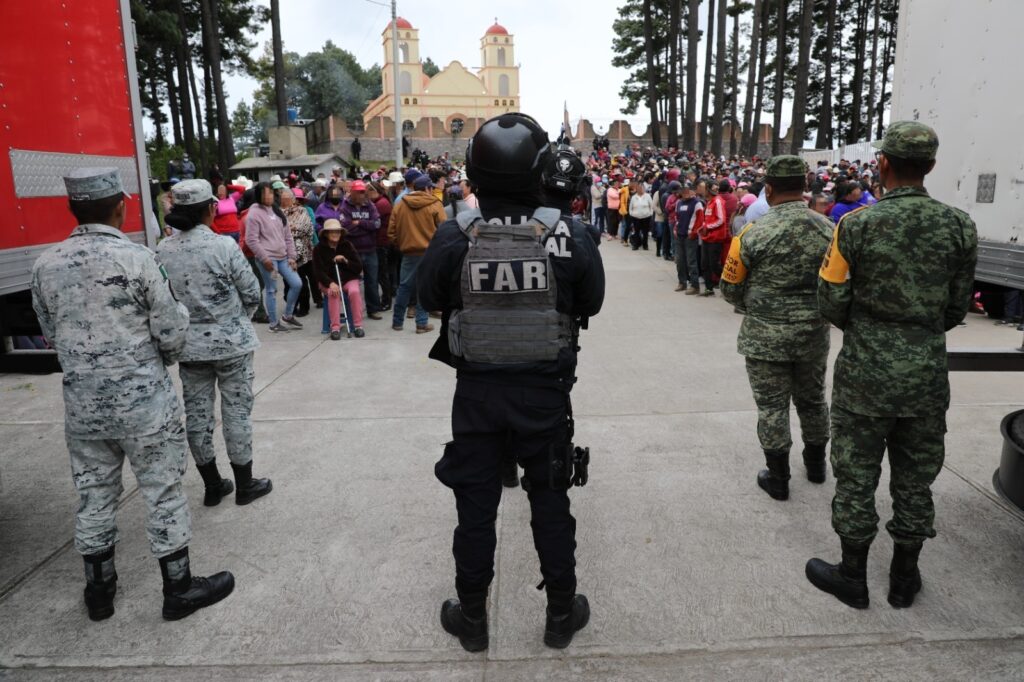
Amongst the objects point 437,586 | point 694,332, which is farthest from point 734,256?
point 694,332

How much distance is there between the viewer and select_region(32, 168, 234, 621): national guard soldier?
284cm

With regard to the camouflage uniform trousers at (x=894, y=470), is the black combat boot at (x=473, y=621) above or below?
below

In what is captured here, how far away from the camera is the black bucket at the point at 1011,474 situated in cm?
315

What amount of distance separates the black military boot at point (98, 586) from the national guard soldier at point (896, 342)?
3114 mm

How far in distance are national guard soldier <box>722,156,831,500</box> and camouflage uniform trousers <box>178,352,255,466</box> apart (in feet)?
9.16

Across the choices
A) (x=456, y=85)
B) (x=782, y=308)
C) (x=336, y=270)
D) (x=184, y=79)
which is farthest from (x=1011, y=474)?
(x=456, y=85)

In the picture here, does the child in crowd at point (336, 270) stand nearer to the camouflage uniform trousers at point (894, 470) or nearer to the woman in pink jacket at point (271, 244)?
the woman in pink jacket at point (271, 244)

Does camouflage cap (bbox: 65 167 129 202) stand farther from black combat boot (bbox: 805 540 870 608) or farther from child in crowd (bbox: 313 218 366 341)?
child in crowd (bbox: 313 218 366 341)

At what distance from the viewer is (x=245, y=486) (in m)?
4.14

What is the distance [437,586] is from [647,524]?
1.19m

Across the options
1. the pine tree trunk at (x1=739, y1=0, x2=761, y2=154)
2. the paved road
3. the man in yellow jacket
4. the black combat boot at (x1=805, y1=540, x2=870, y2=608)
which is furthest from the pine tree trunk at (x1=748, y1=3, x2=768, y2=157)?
the black combat boot at (x1=805, y1=540, x2=870, y2=608)

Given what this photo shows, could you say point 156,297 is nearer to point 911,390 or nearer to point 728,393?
point 911,390

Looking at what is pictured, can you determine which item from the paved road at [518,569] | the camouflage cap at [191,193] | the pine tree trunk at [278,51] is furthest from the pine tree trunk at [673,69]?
the camouflage cap at [191,193]

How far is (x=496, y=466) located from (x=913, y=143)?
2.07 metres
